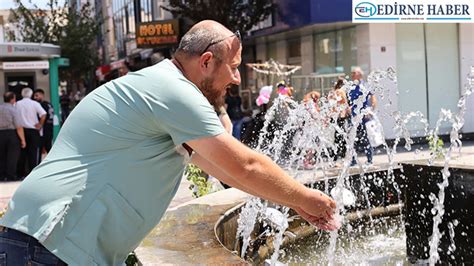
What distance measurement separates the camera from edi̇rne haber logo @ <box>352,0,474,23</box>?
1455 centimetres

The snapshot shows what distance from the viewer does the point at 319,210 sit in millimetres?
2207

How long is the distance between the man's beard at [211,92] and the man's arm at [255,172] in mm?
218

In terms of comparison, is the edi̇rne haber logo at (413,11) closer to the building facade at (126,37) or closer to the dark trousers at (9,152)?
the building facade at (126,37)

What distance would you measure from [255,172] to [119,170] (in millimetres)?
428

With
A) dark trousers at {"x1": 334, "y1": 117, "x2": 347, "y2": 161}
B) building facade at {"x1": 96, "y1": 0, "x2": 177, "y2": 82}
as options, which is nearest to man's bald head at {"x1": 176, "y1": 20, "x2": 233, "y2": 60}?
dark trousers at {"x1": 334, "y1": 117, "x2": 347, "y2": 161}

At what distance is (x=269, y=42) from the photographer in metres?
20.6

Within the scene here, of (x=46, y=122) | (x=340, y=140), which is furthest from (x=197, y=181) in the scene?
(x=46, y=122)

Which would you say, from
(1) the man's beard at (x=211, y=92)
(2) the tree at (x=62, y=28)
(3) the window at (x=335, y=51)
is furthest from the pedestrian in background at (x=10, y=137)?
(2) the tree at (x=62, y=28)

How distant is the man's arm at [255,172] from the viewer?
6.59 feet

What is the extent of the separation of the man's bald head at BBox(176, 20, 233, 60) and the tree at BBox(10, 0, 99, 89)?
30.4 metres

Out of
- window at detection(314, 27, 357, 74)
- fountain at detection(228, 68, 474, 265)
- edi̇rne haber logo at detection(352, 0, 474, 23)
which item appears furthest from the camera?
window at detection(314, 27, 357, 74)

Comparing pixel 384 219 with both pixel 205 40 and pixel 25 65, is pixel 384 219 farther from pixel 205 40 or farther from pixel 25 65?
pixel 25 65

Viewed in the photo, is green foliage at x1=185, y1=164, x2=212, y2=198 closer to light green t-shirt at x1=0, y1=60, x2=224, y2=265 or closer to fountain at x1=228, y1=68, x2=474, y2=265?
fountain at x1=228, y1=68, x2=474, y2=265

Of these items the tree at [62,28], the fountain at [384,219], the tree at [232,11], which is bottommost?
the fountain at [384,219]
